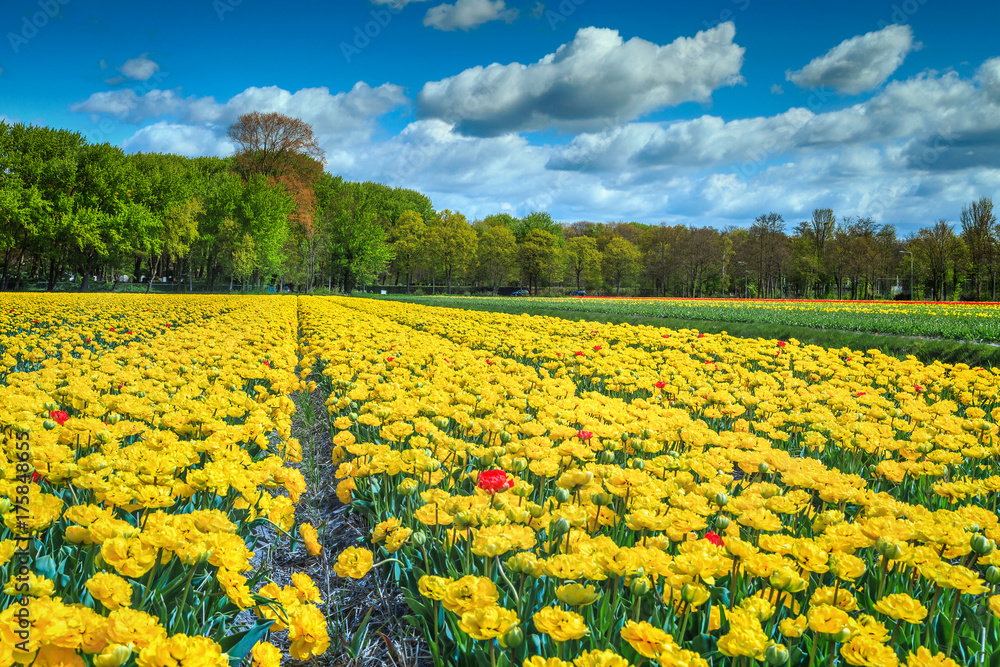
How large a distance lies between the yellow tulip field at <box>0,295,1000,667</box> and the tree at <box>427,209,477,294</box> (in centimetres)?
5903

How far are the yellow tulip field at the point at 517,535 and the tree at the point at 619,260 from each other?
6647cm

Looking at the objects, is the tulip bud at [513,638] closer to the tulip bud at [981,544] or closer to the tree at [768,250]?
the tulip bud at [981,544]

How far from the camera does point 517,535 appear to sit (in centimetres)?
183

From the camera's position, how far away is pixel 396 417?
3.31 meters

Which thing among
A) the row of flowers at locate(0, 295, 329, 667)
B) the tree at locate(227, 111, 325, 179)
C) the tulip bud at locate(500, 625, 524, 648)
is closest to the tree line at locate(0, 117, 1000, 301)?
the tree at locate(227, 111, 325, 179)

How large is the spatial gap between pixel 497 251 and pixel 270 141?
27.9m

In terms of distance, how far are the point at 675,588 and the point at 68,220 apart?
42.1 metres

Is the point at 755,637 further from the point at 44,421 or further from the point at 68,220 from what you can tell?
the point at 68,220

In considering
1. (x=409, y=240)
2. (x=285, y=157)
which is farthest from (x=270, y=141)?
(x=409, y=240)

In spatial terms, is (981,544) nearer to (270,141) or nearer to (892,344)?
(892,344)

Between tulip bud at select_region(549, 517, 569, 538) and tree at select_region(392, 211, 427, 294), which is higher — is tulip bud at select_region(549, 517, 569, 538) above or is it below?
below

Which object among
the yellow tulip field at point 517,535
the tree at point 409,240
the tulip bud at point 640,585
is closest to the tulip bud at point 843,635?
the yellow tulip field at point 517,535

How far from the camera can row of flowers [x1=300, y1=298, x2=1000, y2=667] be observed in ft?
5.10

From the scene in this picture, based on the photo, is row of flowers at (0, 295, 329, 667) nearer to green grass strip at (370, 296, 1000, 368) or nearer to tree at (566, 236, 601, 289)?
green grass strip at (370, 296, 1000, 368)
